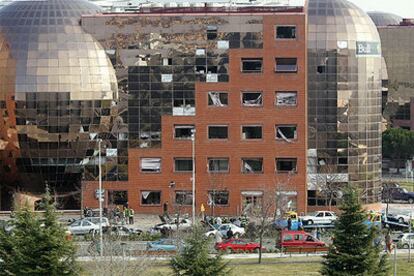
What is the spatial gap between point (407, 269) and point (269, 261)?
9.05 meters

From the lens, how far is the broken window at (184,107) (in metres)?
101

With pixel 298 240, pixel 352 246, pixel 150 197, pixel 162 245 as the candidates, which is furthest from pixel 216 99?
pixel 352 246

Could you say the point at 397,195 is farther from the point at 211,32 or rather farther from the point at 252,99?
Answer: the point at 211,32

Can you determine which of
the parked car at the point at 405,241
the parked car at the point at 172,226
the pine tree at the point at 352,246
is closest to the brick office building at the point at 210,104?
the parked car at the point at 172,226

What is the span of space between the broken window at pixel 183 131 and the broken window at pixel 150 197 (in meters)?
5.40

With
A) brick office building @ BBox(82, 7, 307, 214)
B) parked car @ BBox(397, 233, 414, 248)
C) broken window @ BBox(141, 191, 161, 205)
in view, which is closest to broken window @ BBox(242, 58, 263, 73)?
brick office building @ BBox(82, 7, 307, 214)

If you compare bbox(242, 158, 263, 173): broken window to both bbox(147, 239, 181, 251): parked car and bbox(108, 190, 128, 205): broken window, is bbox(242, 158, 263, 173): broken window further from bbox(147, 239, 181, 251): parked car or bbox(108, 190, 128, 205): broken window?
bbox(147, 239, 181, 251): parked car

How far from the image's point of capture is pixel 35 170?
10256 centimetres

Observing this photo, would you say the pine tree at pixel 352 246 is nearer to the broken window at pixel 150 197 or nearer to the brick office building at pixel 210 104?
the brick office building at pixel 210 104

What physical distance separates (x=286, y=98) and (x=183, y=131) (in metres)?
9.54

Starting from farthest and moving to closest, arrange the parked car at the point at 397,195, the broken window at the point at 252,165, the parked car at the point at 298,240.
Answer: the parked car at the point at 397,195 < the broken window at the point at 252,165 < the parked car at the point at 298,240

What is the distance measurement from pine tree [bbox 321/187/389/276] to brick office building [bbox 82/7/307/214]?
41720 mm

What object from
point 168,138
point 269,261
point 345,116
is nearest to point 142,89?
point 168,138

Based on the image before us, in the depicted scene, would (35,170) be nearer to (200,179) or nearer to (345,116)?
(200,179)
